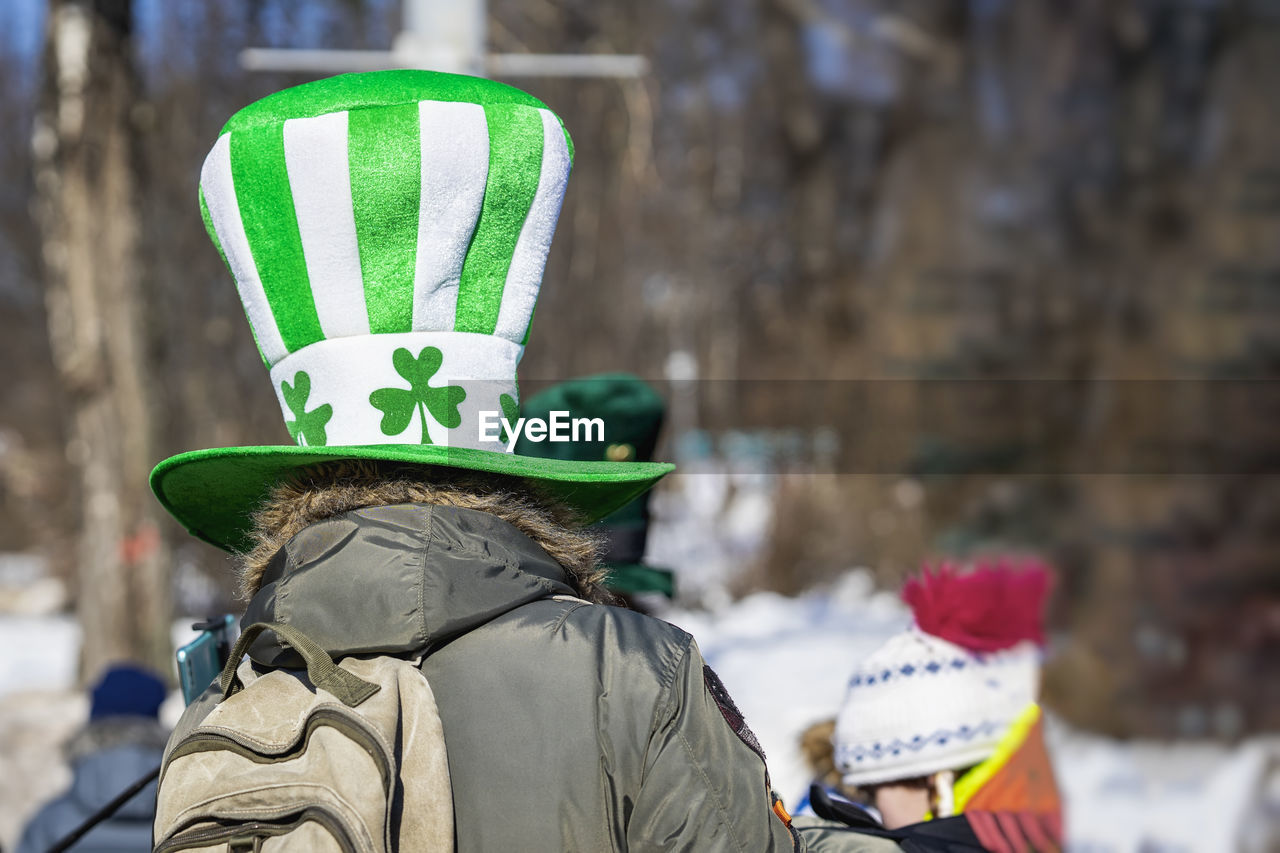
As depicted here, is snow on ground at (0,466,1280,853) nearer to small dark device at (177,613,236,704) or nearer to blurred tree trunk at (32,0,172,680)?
blurred tree trunk at (32,0,172,680)

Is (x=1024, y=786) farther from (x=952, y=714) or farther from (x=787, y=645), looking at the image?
(x=787, y=645)

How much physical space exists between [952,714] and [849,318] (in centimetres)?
985

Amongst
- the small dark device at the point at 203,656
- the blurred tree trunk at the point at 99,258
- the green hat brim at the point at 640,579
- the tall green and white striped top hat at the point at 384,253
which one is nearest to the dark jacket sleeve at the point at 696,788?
the tall green and white striped top hat at the point at 384,253

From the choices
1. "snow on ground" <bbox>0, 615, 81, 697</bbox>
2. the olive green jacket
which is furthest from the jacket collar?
"snow on ground" <bbox>0, 615, 81, 697</bbox>

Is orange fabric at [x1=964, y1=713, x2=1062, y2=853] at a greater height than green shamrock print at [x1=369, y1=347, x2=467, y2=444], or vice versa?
green shamrock print at [x1=369, y1=347, x2=467, y2=444]

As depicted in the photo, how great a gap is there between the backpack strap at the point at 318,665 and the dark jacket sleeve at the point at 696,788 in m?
0.28

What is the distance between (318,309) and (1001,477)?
7.44 metres

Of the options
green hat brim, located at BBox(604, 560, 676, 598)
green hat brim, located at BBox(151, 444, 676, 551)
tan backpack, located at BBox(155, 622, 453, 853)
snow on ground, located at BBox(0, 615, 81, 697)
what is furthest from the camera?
snow on ground, located at BBox(0, 615, 81, 697)

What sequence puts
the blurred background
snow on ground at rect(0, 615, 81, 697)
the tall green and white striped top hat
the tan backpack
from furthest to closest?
snow on ground at rect(0, 615, 81, 697)
the blurred background
the tall green and white striped top hat
the tan backpack

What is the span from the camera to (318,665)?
1180 millimetres

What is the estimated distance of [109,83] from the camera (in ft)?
24.3

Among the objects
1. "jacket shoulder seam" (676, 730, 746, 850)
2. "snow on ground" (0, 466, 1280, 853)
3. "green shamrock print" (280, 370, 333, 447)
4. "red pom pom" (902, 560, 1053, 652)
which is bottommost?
"snow on ground" (0, 466, 1280, 853)

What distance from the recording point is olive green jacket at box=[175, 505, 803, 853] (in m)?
1.20

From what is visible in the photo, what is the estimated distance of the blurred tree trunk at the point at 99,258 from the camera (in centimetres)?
734
